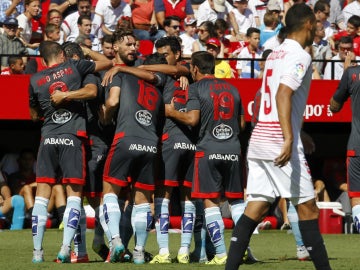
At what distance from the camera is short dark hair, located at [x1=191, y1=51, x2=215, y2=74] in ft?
37.0

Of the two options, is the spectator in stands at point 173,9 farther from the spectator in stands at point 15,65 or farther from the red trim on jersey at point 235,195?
the red trim on jersey at point 235,195

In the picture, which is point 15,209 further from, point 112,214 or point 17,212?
point 112,214

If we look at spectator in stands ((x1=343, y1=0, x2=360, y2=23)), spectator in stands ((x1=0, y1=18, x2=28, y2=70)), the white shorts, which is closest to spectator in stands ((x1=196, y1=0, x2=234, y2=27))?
spectator in stands ((x1=343, y1=0, x2=360, y2=23))

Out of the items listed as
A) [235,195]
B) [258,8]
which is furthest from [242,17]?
[235,195]

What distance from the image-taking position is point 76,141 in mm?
10992

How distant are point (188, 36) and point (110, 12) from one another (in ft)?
5.13

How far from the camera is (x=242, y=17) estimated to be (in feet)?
70.3

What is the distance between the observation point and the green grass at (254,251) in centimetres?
1060

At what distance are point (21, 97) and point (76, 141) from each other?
7255 millimetres

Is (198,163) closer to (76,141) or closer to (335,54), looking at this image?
(76,141)

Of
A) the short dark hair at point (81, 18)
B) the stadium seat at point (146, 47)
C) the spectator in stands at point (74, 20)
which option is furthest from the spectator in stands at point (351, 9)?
the short dark hair at point (81, 18)

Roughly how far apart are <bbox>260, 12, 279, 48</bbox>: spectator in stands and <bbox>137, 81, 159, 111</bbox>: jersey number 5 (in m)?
9.49

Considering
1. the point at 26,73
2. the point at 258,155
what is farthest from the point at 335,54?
the point at 258,155

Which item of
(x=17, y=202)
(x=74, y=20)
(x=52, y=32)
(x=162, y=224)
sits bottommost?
(x=17, y=202)
